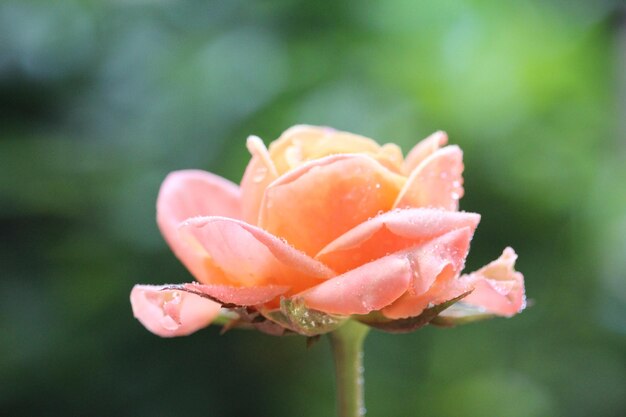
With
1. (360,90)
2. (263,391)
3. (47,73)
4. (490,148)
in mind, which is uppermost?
(47,73)

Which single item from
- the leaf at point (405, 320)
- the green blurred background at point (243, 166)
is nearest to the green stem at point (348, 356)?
the leaf at point (405, 320)

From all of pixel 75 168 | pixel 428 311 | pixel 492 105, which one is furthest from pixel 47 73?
pixel 428 311

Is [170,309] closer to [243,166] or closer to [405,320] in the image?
[405,320]

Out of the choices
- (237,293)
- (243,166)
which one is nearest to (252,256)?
(237,293)

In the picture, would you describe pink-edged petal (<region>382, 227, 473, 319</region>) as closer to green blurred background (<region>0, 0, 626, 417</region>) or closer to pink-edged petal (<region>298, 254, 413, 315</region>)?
pink-edged petal (<region>298, 254, 413, 315</region>)

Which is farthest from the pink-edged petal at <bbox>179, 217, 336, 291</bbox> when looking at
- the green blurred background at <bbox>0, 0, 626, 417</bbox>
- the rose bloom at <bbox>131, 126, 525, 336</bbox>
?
the green blurred background at <bbox>0, 0, 626, 417</bbox>

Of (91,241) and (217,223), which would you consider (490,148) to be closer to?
(91,241)
